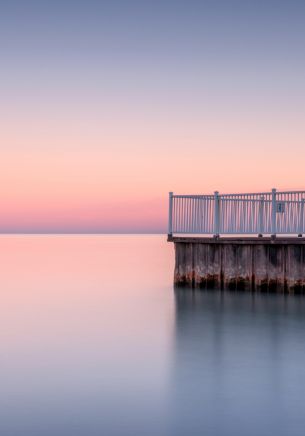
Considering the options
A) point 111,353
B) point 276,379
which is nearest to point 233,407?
point 276,379

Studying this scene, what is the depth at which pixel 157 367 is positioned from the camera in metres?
13.5

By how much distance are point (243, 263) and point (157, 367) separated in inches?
459

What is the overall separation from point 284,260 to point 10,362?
12.7 m

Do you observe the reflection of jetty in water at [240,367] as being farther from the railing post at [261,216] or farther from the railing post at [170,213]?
the railing post at [170,213]

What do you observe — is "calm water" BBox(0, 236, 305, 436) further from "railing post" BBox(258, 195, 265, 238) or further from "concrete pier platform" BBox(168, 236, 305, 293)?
"railing post" BBox(258, 195, 265, 238)

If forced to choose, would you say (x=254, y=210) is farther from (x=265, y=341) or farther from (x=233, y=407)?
(x=233, y=407)

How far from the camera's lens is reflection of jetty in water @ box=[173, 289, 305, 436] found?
9562 mm

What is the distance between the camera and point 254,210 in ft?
80.8

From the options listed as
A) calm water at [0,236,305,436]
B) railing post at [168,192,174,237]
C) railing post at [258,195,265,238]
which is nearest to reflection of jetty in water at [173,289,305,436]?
calm water at [0,236,305,436]

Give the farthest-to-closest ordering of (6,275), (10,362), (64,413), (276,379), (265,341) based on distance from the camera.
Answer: (6,275), (265,341), (10,362), (276,379), (64,413)

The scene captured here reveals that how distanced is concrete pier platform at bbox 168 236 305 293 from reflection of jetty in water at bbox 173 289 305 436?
3.23 ft

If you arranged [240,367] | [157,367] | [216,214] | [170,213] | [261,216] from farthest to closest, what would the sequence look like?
[170,213] < [216,214] < [261,216] < [157,367] < [240,367]

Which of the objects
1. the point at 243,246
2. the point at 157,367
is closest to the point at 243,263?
the point at 243,246

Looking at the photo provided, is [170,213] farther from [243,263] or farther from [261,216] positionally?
[261,216]
